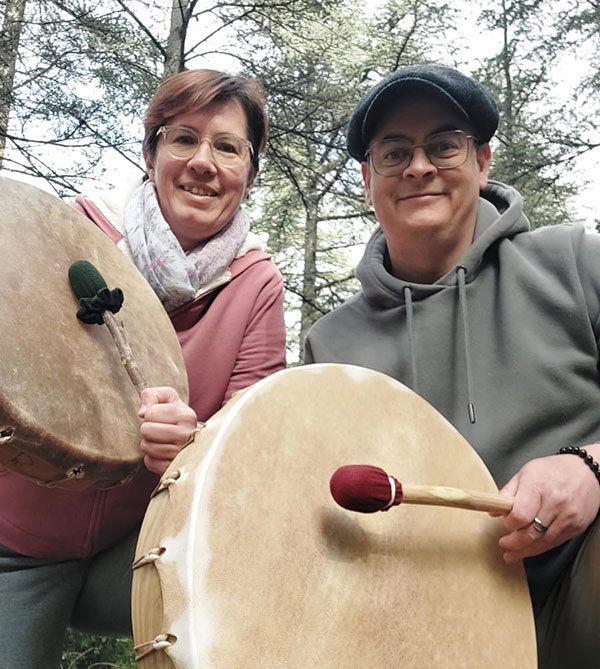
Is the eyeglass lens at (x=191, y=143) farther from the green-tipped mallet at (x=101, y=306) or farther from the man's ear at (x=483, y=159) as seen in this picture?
the man's ear at (x=483, y=159)

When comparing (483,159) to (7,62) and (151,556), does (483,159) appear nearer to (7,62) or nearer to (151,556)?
(151,556)

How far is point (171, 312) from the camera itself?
2.28 m

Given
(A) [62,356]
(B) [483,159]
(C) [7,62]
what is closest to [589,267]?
(B) [483,159]

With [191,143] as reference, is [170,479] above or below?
below

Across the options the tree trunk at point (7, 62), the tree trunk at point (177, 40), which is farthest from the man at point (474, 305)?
the tree trunk at point (7, 62)

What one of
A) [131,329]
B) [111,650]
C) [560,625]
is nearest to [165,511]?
[131,329]

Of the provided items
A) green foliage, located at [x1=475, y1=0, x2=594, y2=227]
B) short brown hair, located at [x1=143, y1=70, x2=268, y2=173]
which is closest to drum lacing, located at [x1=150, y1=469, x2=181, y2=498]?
short brown hair, located at [x1=143, y1=70, x2=268, y2=173]

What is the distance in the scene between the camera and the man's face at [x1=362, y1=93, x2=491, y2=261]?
210 centimetres

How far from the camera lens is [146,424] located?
5.31 feet

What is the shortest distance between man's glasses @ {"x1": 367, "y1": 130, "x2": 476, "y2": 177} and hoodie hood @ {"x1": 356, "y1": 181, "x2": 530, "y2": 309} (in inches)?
8.4

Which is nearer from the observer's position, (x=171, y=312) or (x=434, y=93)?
(x=434, y=93)

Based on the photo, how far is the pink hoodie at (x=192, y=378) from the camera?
1.97 metres

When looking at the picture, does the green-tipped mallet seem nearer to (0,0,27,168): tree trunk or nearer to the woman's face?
the woman's face

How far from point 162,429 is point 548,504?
0.81m
